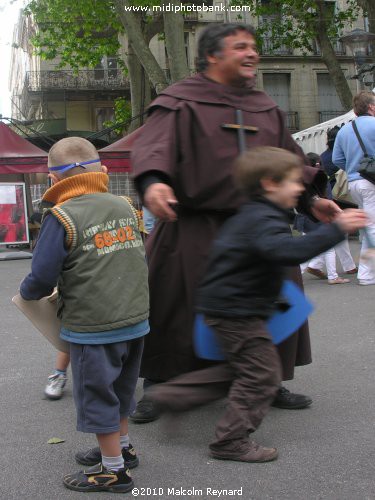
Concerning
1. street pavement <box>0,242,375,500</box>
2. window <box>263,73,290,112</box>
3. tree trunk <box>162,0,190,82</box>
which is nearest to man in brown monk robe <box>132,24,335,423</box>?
street pavement <box>0,242,375,500</box>

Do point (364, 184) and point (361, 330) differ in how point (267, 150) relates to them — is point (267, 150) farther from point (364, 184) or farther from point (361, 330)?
point (364, 184)

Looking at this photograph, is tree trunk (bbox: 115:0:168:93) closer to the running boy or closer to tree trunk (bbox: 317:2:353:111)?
tree trunk (bbox: 317:2:353:111)

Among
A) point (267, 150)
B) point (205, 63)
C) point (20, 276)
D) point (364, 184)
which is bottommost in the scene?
point (20, 276)

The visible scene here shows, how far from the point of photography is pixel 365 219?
253cm

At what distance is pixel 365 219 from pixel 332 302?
4.82 meters

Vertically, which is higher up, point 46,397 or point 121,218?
point 121,218

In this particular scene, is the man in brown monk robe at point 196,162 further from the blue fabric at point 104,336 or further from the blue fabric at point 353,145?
the blue fabric at point 353,145

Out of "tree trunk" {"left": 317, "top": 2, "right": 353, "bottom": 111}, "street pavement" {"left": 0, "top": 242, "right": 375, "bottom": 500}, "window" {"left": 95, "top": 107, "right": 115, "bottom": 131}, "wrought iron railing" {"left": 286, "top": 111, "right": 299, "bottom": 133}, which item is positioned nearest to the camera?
"street pavement" {"left": 0, "top": 242, "right": 375, "bottom": 500}

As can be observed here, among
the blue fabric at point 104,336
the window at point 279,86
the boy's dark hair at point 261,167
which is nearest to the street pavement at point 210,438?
the blue fabric at point 104,336

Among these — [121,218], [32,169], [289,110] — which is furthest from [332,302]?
[289,110]

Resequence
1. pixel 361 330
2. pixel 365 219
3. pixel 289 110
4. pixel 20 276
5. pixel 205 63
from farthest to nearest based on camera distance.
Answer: pixel 289 110, pixel 20 276, pixel 361 330, pixel 205 63, pixel 365 219

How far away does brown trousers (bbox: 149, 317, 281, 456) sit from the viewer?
2.88 metres

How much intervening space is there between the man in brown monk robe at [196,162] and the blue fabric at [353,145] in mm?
4052

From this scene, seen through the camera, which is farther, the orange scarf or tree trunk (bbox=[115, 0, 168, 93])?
tree trunk (bbox=[115, 0, 168, 93])
